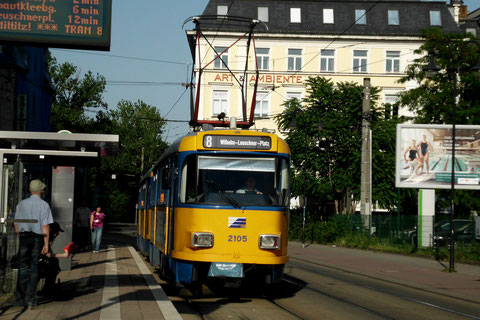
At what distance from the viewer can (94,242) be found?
26.4 meters

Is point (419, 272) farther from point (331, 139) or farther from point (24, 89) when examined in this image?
point (331, 139)

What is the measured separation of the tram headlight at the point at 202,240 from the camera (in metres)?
12.5

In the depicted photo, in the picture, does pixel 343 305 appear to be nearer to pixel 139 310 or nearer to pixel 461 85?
pixel 139 310

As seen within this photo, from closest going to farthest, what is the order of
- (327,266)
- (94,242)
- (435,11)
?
(327,266) < (94,242) < (435,11)

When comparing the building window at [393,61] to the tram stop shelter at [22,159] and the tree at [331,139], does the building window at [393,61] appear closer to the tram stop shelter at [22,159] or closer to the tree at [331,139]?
the tree at [331,139]

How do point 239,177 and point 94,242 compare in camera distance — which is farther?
point 94,242

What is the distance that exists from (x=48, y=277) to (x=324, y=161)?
34.1 m

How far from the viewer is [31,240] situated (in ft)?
33.7

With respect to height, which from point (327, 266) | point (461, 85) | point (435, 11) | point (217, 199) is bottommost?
point (327, 266)

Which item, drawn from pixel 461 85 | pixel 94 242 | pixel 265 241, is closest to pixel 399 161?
pixel 94 242

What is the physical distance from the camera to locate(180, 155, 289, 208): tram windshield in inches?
503

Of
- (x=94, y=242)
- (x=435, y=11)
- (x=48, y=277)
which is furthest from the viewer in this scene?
(x=435, y=11)

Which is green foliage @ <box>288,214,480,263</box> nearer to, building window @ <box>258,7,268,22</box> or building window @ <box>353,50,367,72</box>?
building window @ <box>353,50,367,72</box>

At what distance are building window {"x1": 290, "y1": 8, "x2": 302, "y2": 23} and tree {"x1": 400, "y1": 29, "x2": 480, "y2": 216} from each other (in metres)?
17.5
